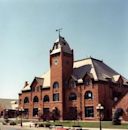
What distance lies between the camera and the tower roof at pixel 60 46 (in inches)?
2945

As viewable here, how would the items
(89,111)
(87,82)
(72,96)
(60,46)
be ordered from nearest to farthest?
1. (89,111)
2. (87,82)
3. (72,96)
4. (60,46)

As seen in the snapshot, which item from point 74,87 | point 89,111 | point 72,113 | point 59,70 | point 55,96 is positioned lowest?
point 72,113

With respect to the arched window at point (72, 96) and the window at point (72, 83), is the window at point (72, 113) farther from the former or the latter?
the window at point (72, 83)

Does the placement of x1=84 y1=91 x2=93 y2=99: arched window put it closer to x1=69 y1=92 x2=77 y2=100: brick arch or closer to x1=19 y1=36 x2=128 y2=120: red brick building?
x1=19 y1=36 x2=128 y2=120: red brick building

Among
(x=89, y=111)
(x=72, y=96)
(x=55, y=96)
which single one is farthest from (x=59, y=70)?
(x=89, y=111)

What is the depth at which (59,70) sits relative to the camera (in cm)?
7350

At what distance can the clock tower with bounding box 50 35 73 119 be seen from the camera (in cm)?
7294

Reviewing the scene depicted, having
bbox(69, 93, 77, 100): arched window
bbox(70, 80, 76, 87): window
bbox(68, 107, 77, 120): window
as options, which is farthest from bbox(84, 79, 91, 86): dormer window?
bbox(68, 107, 77, 120): window

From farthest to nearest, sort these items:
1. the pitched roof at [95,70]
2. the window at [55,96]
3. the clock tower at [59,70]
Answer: the window at [55,96] → the clock tower at [59,70] → the pitched roof at [95,70]

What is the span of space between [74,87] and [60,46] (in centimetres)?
1078

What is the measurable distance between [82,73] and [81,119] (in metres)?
10.6

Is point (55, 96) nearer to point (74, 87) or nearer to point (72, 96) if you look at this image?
point (72, 96)

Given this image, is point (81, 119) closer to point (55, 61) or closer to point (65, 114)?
point (65, 114)

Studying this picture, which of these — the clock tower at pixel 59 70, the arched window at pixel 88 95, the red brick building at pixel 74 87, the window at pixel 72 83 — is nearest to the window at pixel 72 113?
the red brick building at pixel 74 87
